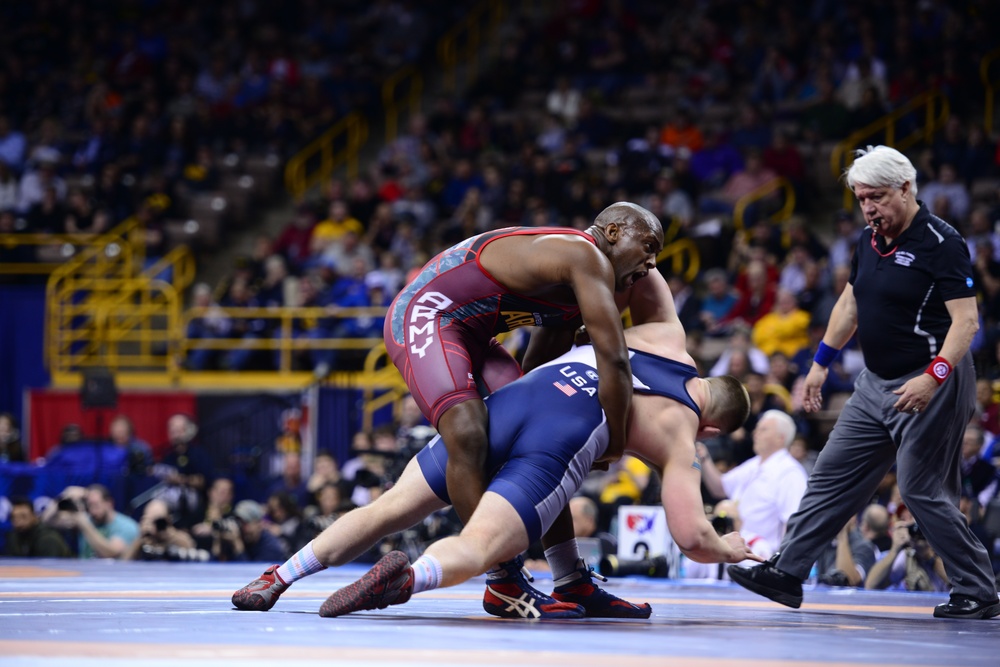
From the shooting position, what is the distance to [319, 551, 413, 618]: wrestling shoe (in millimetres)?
3697

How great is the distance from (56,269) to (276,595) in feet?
35.2

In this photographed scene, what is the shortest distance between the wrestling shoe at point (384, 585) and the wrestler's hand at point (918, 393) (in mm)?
1817

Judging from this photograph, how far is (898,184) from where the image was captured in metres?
4.71

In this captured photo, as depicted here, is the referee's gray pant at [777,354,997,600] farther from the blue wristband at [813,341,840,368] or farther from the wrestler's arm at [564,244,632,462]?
the wrestler's arm at [564,244,632,462]

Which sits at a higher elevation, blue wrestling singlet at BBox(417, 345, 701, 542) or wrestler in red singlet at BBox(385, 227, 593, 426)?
wrestler in red singlet at BBox(385, 227, 593, 426)

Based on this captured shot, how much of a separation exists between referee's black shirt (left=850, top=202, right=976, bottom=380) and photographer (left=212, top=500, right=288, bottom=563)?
5.18 m

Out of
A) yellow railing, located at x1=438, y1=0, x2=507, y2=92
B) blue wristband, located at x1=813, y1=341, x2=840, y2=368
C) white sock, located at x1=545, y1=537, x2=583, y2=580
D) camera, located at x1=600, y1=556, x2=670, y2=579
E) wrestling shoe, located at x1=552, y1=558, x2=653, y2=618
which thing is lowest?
camera, located at x1=600, y1=556, x2=670, y2=579

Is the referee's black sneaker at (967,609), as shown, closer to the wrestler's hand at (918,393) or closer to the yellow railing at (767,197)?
the wrestler's hand at (918,393)

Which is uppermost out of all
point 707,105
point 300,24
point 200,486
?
point 300,24

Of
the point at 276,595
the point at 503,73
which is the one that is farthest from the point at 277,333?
the point at 276,595

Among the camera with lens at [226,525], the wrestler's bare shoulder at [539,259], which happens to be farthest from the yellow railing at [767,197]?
the wrestler's bare shoulder at [539,259]

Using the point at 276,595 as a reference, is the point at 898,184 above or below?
above

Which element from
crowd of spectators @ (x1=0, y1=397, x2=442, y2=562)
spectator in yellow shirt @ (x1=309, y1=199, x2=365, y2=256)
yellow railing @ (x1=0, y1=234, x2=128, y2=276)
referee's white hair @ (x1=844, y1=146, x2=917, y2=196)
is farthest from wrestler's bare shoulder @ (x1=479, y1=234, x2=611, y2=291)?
yellow railing @ (x1=0, y1=234, x2=128, y2=276)

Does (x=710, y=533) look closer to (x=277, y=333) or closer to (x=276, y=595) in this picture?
(x=276, y=595)
